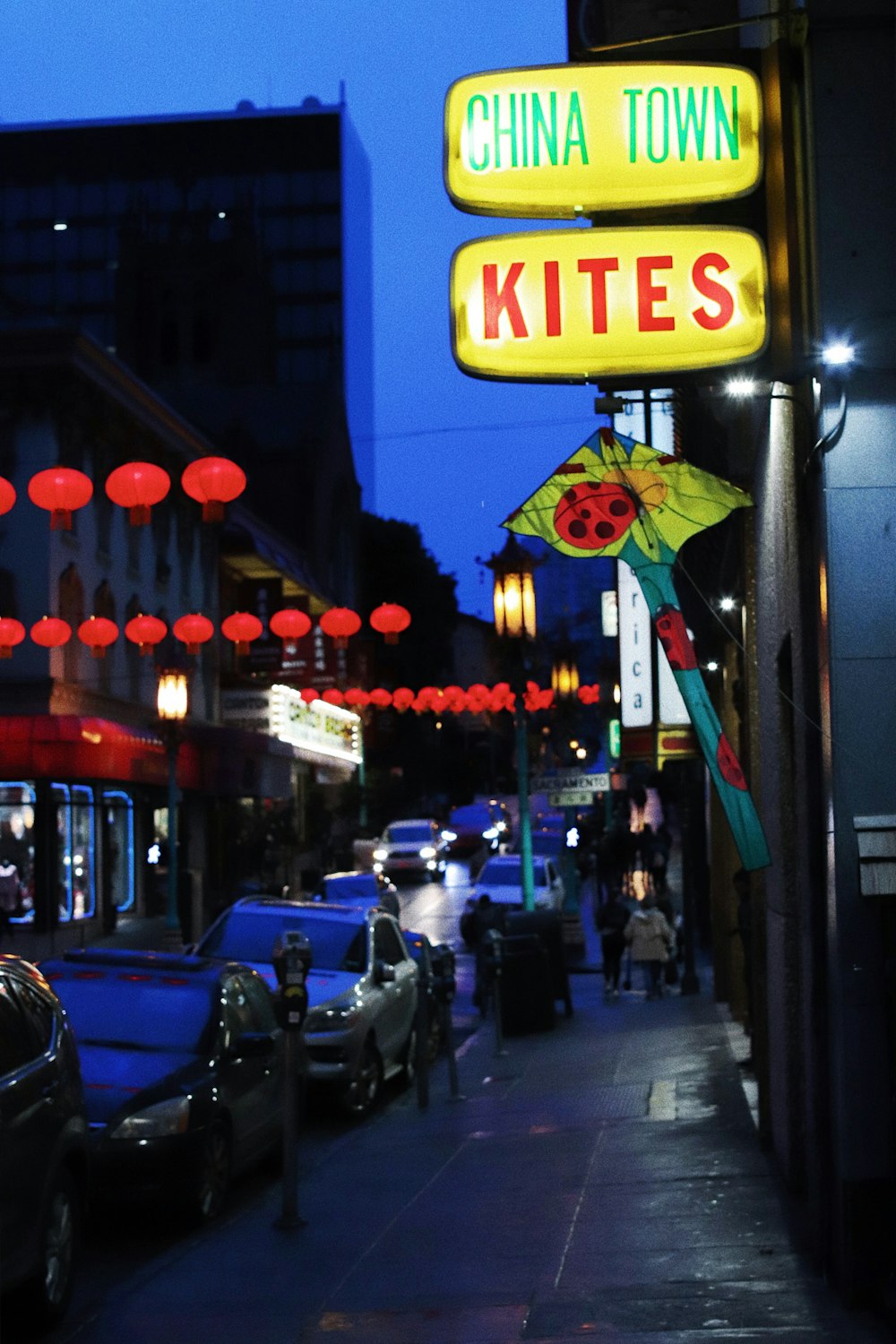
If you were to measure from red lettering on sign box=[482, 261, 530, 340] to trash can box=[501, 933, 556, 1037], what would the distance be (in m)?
14.3

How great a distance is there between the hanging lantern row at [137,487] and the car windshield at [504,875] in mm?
17486

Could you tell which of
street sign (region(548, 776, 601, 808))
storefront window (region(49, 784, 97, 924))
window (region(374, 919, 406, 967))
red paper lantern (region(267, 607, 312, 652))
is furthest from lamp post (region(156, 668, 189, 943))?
window (region(374, 919, 406, 967))

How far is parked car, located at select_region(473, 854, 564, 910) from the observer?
35.6 metres

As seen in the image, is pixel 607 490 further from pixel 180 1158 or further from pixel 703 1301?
pixel 180 1158

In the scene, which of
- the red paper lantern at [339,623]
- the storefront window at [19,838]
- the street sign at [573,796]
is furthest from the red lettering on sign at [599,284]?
the storefront window at [19,838]

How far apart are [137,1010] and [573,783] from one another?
62.6 ft

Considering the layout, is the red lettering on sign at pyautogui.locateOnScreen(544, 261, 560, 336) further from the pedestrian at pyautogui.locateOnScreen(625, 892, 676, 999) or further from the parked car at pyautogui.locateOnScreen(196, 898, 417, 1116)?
the pedestrian at pyautogui.locateOnScreen(625, 892, 676, 999)

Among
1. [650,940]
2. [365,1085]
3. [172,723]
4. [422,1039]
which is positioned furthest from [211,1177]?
[172,723]

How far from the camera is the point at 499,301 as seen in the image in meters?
8.22

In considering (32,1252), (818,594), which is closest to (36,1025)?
(32,1252)

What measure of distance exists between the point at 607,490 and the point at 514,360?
1.13m

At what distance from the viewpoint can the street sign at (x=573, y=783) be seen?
30.3 m

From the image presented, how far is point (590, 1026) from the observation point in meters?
21.9

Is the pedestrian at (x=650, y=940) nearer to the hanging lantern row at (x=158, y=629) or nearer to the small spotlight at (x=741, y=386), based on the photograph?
the hanging lantern row at (x=158, y=629)
